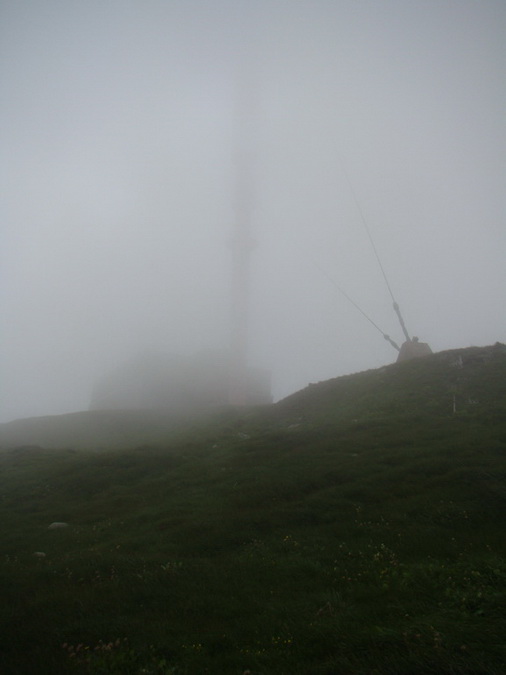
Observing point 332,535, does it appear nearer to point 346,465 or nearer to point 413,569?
point 413,569

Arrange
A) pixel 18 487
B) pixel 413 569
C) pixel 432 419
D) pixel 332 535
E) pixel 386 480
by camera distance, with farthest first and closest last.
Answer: pixel 432 419, pixel 18 487, pixel 386 480, pixel 332 535, pixel 413 569

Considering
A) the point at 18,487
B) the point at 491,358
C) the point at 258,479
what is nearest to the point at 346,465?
the point at 258,479

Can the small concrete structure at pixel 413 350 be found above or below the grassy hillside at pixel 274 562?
above

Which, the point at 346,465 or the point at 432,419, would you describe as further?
the point at 432,419

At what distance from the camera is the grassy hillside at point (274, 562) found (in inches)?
290

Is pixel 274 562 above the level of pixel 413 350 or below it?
below

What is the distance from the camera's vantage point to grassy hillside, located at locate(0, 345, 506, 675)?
24.2ft

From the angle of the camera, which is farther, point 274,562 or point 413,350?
point 413,350

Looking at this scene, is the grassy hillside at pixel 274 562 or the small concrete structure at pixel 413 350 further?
the small concrete structure at pixel 413 350

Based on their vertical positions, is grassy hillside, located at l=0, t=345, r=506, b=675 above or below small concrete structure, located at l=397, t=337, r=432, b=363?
below

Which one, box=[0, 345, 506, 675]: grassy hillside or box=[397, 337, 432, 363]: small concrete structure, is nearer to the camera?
box=[0, 345, 506, 675]: grassy hillside

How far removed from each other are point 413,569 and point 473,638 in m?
3.06

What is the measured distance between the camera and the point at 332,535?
13.5 m

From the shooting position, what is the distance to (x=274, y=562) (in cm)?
1166
